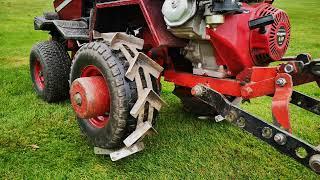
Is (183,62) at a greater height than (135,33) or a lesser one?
lesser

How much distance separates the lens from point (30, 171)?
10.5ft

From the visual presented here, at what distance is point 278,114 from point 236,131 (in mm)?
1537

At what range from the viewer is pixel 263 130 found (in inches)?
103

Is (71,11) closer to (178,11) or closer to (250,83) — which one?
(178,11)

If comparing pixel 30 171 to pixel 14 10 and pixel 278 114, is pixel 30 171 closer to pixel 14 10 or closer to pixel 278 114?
pixel 278 114

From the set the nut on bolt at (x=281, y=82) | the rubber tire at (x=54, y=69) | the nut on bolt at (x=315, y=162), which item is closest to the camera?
the nut on bolt at (x=315, y=162)

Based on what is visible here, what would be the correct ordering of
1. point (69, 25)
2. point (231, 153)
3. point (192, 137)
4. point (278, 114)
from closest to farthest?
1. point (278, 114)
2. point (231, 153)
3. point (192, 137)
4. point (69, 25)

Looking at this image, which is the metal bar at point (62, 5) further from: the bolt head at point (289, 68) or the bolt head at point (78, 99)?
the bolt head at point (289, 68)

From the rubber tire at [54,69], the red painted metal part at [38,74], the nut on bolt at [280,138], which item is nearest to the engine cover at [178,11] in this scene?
the nut on bolt at [280,138]

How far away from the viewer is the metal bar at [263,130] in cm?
242

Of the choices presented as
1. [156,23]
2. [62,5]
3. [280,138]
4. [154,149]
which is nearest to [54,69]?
[62,5]

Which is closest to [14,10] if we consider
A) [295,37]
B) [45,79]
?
[295,37]

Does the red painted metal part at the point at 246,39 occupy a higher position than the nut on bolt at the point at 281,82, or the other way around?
the red painted metal part at the point at 246,39

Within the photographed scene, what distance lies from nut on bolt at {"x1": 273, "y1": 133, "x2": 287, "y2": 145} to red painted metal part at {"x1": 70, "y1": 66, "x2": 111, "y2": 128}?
4.55 feet
